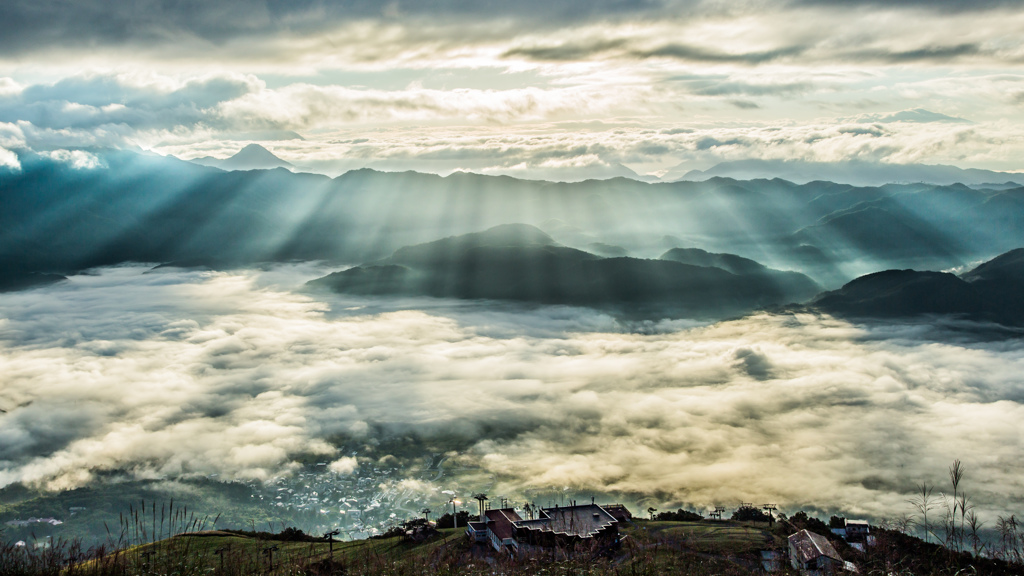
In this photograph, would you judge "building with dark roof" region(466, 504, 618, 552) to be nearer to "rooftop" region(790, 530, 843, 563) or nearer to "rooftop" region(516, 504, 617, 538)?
"rooftop" region(516, 504, 617, 538)

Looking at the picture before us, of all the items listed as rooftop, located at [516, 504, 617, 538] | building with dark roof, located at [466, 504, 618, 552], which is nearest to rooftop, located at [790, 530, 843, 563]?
building with dark roof, located at [466, 504, 618, 552]

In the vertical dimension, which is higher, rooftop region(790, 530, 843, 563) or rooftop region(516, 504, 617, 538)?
rooftop region(790, 530, 843, 563)

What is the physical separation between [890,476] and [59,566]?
742 ft

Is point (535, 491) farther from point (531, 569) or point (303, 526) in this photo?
point (531, 569)

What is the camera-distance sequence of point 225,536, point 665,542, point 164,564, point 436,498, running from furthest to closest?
point 436,498 < point 225,536 < point 665,542 < point 164,564

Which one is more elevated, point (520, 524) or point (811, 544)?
point (811, 544)

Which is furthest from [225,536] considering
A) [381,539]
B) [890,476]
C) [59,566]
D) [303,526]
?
[890,476]

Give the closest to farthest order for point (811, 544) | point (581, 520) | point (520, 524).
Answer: point (811, 544), point (520, 524), point (581, 520)

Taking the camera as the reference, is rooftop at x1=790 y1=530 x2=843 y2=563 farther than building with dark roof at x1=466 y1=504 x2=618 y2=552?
No

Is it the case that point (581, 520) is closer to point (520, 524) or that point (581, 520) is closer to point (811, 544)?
point (520, 524)

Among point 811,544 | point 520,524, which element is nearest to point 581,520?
point 520,524

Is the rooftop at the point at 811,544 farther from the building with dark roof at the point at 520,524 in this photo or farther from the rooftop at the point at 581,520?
the rooftop at the point at 581,520

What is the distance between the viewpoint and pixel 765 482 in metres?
183

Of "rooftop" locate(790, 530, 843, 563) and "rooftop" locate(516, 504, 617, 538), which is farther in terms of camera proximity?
"rooftop" locate(516, 504, 617, 538)
